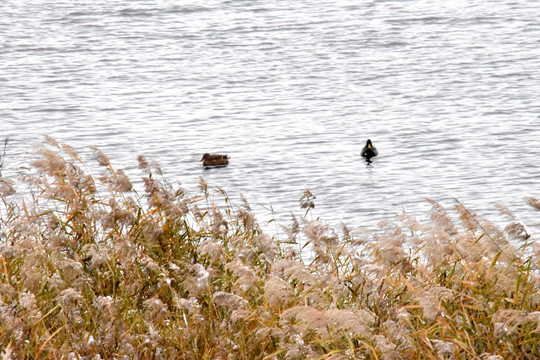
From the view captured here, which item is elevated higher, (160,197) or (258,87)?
(160,197)

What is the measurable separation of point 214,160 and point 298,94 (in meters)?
8.84

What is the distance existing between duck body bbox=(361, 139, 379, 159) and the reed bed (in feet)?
44.5

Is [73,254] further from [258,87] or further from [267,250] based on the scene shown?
[258,87]

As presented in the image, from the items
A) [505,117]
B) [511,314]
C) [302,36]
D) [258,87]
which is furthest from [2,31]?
[511,314]

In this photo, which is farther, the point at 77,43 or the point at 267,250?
the point at 77,43

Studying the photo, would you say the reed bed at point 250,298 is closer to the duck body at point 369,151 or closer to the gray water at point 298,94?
the gray water at point 298,94

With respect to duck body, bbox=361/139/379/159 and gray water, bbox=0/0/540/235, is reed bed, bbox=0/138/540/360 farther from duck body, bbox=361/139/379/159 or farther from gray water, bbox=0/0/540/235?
duck body, bbox=361/139/379/159

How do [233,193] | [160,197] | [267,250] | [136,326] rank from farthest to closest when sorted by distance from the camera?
[233,193] → [160,197] → [267,250] → [136,326]

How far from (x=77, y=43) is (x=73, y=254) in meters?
32.9

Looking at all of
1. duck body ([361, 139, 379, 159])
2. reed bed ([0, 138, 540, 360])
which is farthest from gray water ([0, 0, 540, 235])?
reed bed ([0, 138, 540, 360])

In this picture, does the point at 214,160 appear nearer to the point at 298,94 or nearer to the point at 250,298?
the point at 298,94

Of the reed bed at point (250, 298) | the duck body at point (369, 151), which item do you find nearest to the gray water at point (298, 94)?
the duck body at point (369, 151)

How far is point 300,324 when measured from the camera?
18.1 ft

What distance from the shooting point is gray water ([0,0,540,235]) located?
18922 mm
